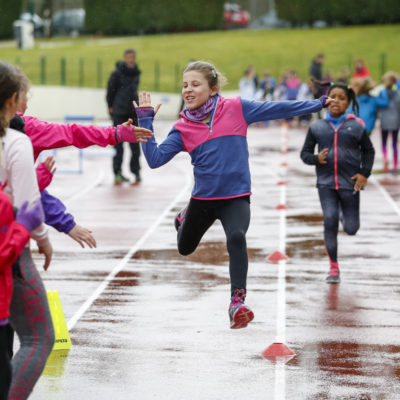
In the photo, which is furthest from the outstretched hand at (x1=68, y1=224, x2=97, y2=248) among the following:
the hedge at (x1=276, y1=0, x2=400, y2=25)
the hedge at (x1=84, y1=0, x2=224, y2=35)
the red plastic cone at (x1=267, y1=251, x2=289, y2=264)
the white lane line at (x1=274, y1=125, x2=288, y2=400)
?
the hedge at (x1=84, y1=0, x2=224, y2=35)

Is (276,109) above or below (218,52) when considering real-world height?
above

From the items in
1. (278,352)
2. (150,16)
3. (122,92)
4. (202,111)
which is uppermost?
(202,111)

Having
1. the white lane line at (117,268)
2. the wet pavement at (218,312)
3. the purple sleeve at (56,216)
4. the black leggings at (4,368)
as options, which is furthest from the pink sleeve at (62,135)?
the white lane line at (117,268)

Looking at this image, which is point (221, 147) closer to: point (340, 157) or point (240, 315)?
point (240, 315)

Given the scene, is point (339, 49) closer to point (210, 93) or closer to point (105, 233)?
point (105, 233)

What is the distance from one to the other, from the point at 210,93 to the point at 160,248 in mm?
5106

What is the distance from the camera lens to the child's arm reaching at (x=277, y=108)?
6.79m

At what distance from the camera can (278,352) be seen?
7043 mm

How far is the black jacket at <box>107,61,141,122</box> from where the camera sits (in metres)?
17.7

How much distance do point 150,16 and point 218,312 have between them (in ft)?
202

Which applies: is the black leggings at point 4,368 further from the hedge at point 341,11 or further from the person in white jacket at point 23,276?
the hedge at point 341,11

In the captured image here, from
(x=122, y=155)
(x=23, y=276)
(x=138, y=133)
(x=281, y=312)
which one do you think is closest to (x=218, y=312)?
(x=281, y=312)

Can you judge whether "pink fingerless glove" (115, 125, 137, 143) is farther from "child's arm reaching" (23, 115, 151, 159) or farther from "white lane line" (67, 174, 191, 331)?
"white lane line" (67, 174, 191, 331)

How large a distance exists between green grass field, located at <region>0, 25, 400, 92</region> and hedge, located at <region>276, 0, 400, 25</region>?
34.5 inches
